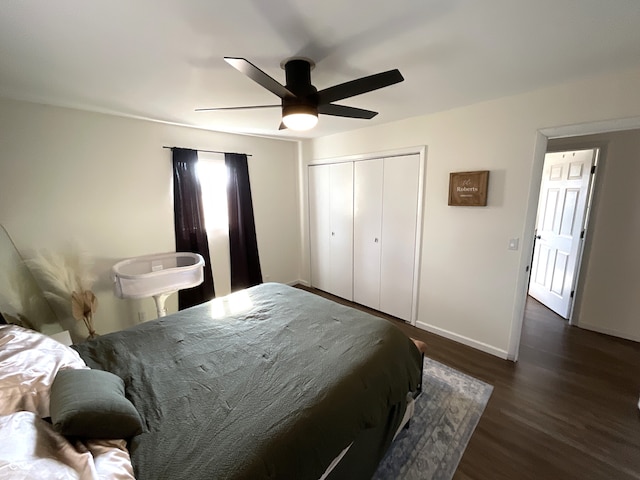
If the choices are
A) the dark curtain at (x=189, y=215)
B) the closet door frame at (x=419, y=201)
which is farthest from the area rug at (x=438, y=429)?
the dark curtain at (x=189, y=215)

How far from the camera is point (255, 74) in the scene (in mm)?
1173

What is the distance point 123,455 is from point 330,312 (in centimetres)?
134

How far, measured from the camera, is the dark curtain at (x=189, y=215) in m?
2.97

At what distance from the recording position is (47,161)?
226cm

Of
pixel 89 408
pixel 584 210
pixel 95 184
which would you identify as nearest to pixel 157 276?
pixel 95 184

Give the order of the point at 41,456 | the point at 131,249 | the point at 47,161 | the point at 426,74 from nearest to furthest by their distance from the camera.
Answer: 1. the point at 41,456
2. the point at 426,74
3. the point at 47,161
4. the point at 131,249

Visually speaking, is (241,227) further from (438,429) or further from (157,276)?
(438,429)

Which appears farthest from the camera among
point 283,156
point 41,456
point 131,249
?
point 283,156

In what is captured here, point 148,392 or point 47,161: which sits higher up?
point 47,161

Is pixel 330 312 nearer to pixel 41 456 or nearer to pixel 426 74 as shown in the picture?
pixel 41 456

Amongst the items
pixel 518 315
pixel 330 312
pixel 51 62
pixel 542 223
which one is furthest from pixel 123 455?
pixel 542 223

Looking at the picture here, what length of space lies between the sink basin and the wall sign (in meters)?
2.60

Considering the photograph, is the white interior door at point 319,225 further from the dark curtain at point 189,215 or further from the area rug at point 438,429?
the area rug at point 438,429

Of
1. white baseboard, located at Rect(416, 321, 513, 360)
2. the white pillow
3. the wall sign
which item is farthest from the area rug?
the white pillow
